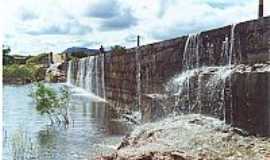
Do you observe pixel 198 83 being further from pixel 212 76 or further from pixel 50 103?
pixel 50 103

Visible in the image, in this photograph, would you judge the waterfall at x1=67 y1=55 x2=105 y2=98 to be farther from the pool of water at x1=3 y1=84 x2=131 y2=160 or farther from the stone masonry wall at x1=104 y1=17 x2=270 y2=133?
the pool of water at x1=3 y1=84 x2=131 y2=160

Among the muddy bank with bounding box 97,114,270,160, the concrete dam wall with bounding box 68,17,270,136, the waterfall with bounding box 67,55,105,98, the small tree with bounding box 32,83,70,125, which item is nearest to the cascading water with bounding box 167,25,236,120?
the concrete dam wall with bounding box 68,17,270,136

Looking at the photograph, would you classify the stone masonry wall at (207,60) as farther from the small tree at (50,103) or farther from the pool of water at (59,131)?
the small tree at (50,103)

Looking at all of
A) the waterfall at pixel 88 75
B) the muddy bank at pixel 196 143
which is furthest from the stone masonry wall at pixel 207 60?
the waterfall at pixel 88 75

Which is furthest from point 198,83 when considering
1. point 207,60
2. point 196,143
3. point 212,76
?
point 196,143

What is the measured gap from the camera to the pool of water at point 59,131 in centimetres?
285

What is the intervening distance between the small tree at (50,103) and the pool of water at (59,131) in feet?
0.21

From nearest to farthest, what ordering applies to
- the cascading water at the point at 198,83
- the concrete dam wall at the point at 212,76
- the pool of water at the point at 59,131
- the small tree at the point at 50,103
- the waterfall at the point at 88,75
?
1. the concrete dam wall at the point at 212,76
2. the cascading water at the point at 198,83
3. the pool of water at the point at 59,131
4. the small tree at the point at 50,103
5. the waterfall at the point at 88,75

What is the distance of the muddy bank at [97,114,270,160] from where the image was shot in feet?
5.95

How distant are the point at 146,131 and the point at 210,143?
518mm

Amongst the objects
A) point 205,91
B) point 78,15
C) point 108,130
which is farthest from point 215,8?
point 108,130

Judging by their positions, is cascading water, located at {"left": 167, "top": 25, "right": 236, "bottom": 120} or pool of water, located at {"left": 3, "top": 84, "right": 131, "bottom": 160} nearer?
cascading water, located at {"left": 167, "top": 25, "right": 236, "bottom": 120}

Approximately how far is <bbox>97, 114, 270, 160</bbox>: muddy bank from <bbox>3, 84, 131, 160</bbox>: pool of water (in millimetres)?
437

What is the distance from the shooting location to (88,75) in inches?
337
